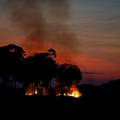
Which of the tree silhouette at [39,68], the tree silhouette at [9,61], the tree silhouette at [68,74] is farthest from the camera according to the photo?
the tree silhouette at [68,74]

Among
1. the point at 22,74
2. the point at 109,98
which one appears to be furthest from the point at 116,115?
the point at 22,74

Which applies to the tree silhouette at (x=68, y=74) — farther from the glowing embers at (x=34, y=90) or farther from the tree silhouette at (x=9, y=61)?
the tree silhouette at (x=9, y=61)

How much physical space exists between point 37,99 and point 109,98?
23.5 feet

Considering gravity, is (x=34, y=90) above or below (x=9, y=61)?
below

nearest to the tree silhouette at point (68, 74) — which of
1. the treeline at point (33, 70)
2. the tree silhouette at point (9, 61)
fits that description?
the treeline at point (33, 70)

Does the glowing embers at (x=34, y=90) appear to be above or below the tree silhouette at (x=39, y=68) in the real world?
below

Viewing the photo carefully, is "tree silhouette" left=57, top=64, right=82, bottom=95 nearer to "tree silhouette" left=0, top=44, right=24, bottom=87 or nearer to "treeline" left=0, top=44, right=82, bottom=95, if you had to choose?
"treeline" left=0, top=44, right=82, bottom=95

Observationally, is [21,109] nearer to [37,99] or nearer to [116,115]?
[37,99]

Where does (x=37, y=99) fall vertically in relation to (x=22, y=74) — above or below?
below

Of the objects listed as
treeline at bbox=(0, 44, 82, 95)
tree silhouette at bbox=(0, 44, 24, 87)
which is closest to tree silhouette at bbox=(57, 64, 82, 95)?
treeline at bbox=(0, 44, 82, 95)

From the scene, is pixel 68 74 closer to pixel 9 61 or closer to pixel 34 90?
pixel 34 90

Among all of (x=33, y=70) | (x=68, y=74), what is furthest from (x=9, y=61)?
(x=68, y=74)

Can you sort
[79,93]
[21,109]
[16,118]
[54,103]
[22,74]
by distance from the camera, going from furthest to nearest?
[79,93], [22,74], [54,103], [21,109], [16,118]

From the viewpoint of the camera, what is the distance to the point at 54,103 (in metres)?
35.2
